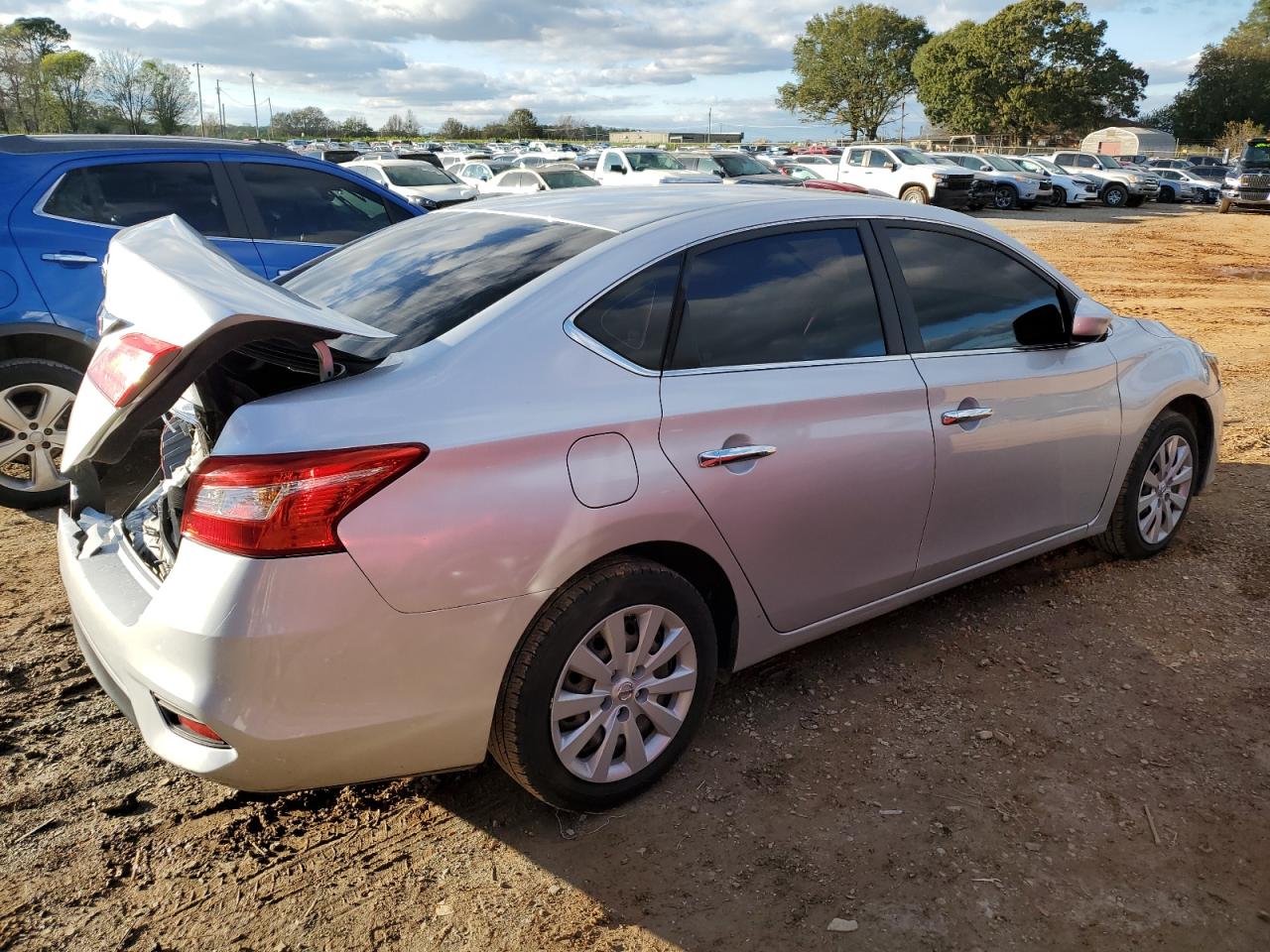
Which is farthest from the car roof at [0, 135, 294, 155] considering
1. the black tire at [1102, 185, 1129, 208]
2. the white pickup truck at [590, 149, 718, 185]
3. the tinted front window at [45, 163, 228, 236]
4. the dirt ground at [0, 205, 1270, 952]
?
the black tire at [1102, 185, 1129, 208]

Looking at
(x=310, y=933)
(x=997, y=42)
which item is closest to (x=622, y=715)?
(x=310, y=933)

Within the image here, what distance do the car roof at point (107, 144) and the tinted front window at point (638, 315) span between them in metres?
4.09

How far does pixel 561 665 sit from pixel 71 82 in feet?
262

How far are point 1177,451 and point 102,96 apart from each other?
3129 inches

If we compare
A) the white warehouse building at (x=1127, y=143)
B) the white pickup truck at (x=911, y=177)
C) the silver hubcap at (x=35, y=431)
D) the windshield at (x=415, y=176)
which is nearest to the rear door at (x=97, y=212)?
the silver hubcap at (x=35, y=431)

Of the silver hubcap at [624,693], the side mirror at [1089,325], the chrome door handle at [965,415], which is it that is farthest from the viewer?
the side mirror at [1089,325]

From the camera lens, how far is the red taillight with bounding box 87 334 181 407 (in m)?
2.08

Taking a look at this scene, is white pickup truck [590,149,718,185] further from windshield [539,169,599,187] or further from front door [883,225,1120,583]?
front door [883,225,1120,583]

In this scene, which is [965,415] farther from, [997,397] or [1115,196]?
[1115,196]

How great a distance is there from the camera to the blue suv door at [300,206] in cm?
575

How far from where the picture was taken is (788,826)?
2.69 meters

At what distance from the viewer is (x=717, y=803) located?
A: 278 centimetres

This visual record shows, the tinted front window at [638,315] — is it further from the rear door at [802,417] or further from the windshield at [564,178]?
the windshield at [564,178]

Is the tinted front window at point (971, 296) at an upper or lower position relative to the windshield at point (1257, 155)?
lower
